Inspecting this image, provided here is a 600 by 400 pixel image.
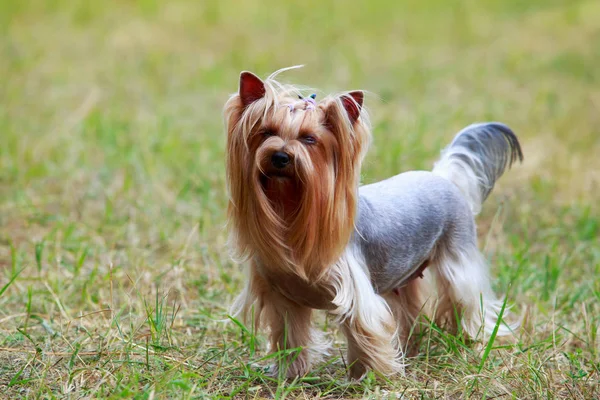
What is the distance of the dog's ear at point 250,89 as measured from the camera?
308 centimetres

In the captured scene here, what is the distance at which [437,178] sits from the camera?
3812 millimetres

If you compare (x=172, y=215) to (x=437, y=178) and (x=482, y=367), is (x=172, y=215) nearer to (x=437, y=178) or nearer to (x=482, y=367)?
(x=437, y=178)

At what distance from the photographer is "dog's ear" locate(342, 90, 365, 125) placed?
3.08 meters

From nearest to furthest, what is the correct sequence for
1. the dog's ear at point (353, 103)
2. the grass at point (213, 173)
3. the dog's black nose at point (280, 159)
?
the dog's black nose at point (280, 159), the dog's ear at point (353, 103), the grass at point (213, 173)

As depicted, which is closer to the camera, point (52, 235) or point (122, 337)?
point (122, 337)

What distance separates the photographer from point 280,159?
2.98 meters

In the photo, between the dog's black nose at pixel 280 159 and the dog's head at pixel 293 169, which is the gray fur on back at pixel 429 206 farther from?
the dog's black nose at pixel 280 159

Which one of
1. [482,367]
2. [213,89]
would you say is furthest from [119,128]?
[482,367]

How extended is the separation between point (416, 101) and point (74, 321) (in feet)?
18.6

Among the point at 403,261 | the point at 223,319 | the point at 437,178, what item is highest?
the point at 437,178

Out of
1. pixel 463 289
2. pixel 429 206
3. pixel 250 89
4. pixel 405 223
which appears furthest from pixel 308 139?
pixel 463 289

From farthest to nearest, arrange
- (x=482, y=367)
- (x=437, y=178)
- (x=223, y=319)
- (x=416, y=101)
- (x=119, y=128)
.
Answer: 1. (x=416, y=101)
2. (x=119, y=128)
3. (x=223, y=319)
4. (x=437, y=178)
5. (x=482, y=367)

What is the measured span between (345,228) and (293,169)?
1.14 ft

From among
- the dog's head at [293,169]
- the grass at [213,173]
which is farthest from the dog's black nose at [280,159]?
the grass at [213,173]
